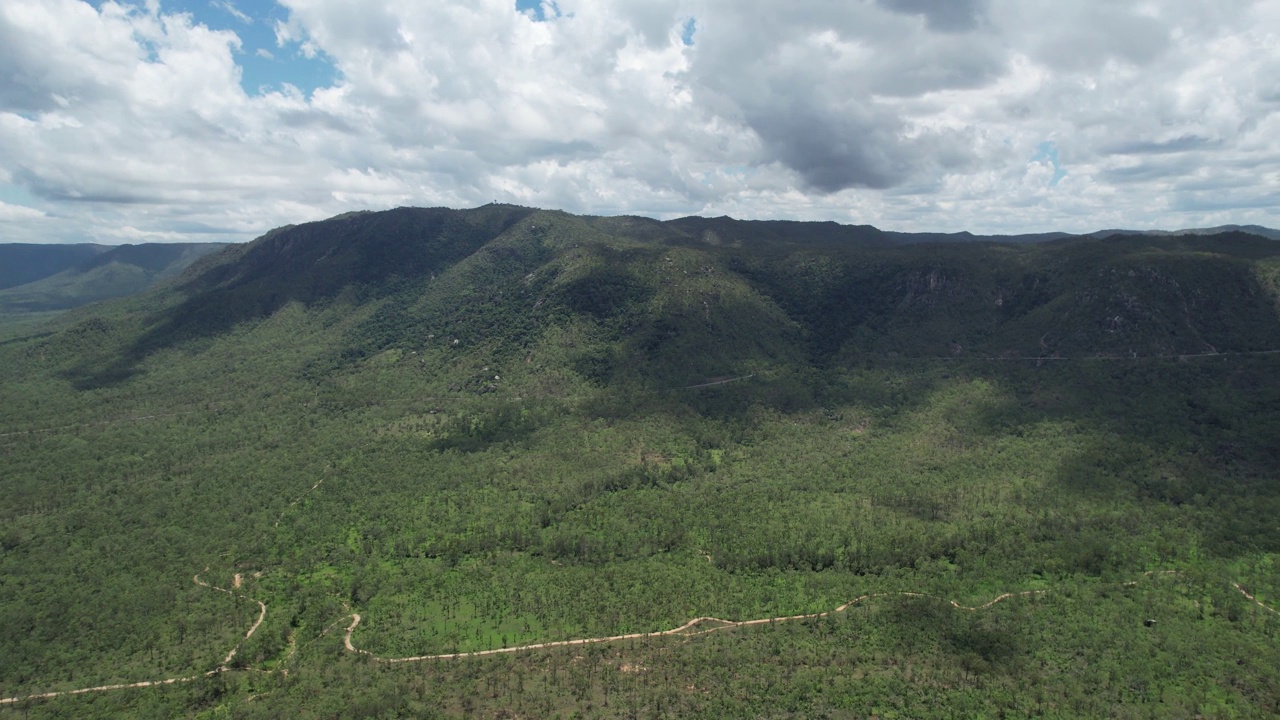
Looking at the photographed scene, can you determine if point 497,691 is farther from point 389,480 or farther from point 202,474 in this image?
point 202,474

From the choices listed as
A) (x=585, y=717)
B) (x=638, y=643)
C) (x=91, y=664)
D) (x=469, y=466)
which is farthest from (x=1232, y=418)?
(x=91, y=664)

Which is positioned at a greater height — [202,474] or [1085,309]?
[1085,309]

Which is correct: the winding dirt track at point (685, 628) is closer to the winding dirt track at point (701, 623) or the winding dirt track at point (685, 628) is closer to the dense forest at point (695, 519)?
the winding dirt track at point (701, 623)

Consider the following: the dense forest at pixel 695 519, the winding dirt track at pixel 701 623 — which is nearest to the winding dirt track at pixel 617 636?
the winding dirt track at pixel 701 623

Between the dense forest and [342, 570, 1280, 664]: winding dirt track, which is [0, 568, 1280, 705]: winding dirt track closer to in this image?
[342, 570, 1280, 664]: winding dirt track

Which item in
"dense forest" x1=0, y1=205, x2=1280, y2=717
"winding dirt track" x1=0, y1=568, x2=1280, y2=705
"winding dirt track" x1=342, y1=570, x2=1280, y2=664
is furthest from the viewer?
"winding dirt track" x1=342, y1=570, x2=1280, y2=664

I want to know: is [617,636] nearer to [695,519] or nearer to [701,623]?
[701,623]

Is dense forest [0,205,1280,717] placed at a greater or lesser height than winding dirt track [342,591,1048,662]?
greater

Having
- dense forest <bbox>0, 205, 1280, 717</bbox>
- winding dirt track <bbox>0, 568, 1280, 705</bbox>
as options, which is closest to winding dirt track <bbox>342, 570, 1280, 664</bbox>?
winding dirt track <bbox>0, 568, 1280, 705</bbox>
